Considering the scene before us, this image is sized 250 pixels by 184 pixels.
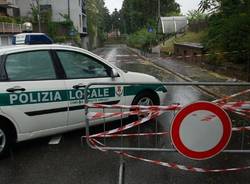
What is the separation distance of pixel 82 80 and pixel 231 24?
9450 millimetres

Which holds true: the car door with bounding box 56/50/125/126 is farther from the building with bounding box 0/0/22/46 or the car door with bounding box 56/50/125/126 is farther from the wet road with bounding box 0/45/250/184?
the building with bounding box 0/0/22/46

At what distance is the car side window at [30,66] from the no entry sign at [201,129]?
2360mm

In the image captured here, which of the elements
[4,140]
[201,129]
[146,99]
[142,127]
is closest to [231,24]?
[146,99]

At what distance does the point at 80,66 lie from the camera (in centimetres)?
591

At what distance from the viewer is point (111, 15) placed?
14088 cm

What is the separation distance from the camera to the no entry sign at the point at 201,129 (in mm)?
3965

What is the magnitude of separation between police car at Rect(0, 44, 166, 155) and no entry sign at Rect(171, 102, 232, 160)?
7.00 feet

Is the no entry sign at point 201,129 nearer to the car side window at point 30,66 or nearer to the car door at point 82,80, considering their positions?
the car door at point 82,80

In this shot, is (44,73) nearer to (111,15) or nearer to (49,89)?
(49,89)

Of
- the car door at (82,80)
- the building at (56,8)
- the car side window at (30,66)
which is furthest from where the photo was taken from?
the building at (56,8)

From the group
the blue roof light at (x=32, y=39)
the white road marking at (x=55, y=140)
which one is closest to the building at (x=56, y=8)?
the blue roof light at (x=32, y=39)

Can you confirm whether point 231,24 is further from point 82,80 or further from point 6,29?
point 6,29

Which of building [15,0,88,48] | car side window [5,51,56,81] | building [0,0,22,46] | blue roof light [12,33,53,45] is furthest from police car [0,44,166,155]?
building [15,0,88,48]

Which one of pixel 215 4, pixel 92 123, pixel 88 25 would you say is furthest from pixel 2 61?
pixel 88 25
